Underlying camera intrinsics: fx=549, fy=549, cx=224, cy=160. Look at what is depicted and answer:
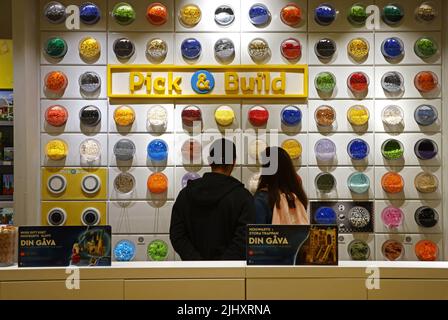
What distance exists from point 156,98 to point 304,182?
4.68ft

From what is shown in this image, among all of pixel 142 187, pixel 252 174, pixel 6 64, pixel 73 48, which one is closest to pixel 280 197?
pixel 252 174

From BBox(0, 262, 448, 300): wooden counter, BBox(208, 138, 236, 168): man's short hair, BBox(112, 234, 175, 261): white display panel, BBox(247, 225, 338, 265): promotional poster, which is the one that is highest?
BBox(208, 138, 236, 168): man's short hair

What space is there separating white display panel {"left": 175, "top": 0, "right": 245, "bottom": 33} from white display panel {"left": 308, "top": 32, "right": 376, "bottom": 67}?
630 mm

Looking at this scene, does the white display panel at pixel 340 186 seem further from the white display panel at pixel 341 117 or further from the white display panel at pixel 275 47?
the white display panel at pixel 275 47

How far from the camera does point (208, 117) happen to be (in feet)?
15.1

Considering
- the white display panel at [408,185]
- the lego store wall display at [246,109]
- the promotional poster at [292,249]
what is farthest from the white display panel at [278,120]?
the promotional poster at [292,249]

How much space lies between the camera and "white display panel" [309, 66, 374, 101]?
4.60 m

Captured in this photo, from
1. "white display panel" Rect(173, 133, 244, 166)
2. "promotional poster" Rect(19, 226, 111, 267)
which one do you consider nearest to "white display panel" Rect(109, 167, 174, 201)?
"white display panel" Rect(173, 133, 244, 166)

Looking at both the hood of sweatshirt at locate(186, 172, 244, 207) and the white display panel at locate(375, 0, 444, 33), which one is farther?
the white display panel at locate(375, 0, 444, 33)

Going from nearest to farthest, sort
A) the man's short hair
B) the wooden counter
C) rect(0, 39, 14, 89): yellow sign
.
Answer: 1. the wooden counter
2. the man's short hair
3. rect(0, 39, 14, 89): yellow sign

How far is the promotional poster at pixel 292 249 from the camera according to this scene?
228 cm

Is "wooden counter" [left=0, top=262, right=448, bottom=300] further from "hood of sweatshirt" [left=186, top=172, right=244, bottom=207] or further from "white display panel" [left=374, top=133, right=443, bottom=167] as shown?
"white display panel" [left=374, top=133, right=443, bottom=167]
